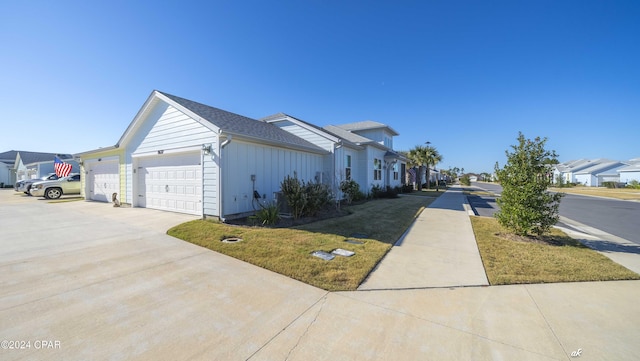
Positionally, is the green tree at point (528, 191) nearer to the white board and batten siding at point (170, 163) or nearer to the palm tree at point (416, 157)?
the white board and batten siding at point (170, 163)

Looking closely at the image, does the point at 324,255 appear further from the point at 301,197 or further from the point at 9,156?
the point at 9,156

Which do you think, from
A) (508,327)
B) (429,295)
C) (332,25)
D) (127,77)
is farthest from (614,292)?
(127,77)

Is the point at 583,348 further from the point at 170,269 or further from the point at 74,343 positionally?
the point at 170,269

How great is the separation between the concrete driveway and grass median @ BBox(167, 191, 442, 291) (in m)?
0.34

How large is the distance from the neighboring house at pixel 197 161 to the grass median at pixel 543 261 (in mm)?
7544

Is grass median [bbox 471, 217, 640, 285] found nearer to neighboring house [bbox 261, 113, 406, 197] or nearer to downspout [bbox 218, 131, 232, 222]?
downspout [bbox 218, 131, 232, 222]

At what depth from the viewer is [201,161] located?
8516 mm

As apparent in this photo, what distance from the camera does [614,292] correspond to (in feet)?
11.5

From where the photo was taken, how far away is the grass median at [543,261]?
158 inches

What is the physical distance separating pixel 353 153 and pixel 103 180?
51.3 feet

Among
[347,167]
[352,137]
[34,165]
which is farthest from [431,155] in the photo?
[34,165]

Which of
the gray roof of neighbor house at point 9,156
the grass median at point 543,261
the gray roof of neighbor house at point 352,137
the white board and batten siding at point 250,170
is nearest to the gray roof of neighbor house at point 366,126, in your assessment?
the gray roof of neighbor house at point 352,137

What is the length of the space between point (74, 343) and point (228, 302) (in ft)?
4.80

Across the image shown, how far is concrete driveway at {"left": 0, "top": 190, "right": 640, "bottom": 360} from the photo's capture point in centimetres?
227
